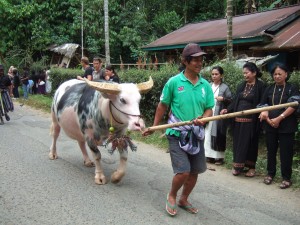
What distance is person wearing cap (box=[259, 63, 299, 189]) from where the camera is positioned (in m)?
4.98

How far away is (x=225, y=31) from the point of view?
13336mm

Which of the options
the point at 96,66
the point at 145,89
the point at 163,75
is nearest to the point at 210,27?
the point at 163,75

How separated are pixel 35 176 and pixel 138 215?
215cm

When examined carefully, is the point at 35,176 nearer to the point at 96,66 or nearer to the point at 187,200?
the point at 187,200

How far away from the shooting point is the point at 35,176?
548 centimetres

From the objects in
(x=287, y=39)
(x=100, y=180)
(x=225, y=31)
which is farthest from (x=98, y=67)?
(x=225, y=31)

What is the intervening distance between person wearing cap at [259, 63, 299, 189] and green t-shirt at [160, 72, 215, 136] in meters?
1.61

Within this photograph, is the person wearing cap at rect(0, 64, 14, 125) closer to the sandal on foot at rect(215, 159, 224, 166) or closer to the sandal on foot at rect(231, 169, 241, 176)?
the sandal on foot at rect(215, 159, 224, 166)

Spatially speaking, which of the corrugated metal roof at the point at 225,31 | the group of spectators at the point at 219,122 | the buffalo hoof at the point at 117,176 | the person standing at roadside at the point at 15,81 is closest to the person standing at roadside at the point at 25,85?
the person standing at roadside at the point at 15,81

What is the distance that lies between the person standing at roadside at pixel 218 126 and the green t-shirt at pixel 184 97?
2258 millimetres

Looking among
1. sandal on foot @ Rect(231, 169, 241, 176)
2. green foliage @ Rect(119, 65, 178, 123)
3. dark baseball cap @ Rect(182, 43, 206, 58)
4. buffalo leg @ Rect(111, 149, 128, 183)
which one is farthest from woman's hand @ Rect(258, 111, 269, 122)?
green foliage @ Rect(119, 65, 178, 123)

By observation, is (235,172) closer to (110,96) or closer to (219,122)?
(219,122)

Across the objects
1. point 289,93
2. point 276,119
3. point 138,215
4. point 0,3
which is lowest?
point 138,215

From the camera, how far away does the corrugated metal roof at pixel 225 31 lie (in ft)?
37.8
